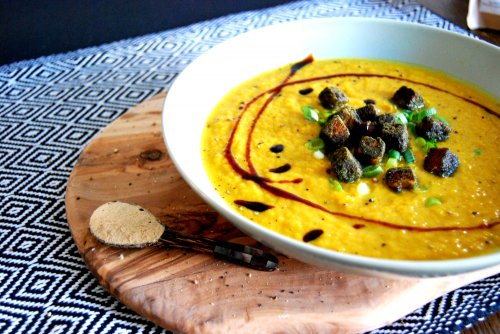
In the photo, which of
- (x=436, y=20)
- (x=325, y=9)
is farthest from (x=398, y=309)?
(x=325, y=9)

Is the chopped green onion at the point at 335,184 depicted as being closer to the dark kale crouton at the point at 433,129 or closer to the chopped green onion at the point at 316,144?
the chopped green onion at the point at 316,144

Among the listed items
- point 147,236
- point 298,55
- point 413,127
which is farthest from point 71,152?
point 413,127

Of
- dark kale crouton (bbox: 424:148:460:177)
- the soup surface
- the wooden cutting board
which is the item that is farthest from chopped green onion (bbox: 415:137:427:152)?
the wooden cutting board

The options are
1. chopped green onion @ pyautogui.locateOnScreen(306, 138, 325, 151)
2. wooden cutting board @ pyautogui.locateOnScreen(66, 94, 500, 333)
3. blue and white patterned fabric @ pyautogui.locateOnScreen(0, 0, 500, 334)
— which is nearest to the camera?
wooden cutting board @ pyautogui.locateOnScreen(66, 94, 500, 333)

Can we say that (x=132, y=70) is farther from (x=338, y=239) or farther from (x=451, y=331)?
(x=451, y=331)

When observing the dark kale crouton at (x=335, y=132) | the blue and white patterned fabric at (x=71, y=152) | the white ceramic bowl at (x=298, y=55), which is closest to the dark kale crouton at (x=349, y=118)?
the dark kale crouton at (x=335, y=132)

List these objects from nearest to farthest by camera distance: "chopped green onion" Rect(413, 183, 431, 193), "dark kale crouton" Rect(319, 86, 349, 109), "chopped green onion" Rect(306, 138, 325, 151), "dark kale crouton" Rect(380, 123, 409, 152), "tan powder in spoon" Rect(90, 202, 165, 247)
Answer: "tan powder in spoon" Rect(90, 202, 165, 247) → "chopped green onion" Rect(413, 183, 431, 193) → "dark kale crouton" Rect(380, 123, 409, 152) → "chopped green onion" Rect(306, 138, 325, 151) → "dark kale crouton" Rect(319, 86, 349, 109)

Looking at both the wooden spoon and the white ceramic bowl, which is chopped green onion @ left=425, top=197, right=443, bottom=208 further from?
the white ceramic bowl
